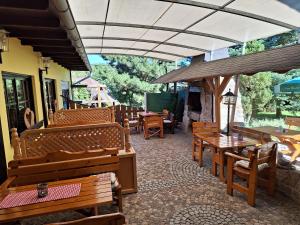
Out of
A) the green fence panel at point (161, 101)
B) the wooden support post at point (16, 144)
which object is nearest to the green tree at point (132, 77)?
the green fence panel at point (161, 101)

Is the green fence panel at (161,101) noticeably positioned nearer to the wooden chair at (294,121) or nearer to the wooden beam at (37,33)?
the wooden chair at (294,121)

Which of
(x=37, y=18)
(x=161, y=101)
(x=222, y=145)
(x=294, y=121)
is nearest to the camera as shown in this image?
(x=37, y=18)

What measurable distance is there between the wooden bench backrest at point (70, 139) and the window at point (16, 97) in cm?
70

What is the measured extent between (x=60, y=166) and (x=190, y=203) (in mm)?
2070

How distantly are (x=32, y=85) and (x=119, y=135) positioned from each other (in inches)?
107

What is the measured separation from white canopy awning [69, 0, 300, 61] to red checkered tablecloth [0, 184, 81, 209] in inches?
131

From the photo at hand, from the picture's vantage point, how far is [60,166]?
105 inches

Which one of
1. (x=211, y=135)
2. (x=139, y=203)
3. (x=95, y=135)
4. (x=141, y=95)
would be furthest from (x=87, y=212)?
(x=141, y=95)

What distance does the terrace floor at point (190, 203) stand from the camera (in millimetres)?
3002

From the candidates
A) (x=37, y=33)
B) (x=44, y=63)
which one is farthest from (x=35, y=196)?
(x=44, y=63)

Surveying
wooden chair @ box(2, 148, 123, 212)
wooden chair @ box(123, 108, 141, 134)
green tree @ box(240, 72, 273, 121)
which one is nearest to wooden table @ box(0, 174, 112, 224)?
wooden chair @ box(2, 148, 123, 212)

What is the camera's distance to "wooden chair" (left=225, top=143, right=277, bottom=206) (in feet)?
10.8

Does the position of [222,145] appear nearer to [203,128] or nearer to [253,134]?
[253,134]

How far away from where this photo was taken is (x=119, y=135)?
3906 mm
